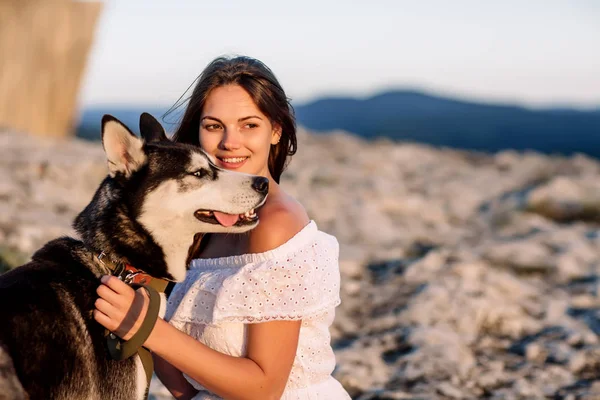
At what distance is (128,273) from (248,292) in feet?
1.80

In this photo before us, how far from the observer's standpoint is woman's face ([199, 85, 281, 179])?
3430 mm

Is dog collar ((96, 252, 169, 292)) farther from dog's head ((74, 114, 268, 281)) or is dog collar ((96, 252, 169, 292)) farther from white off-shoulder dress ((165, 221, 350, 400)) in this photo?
white off-shoulder dress ((165, 221, 350, 400))

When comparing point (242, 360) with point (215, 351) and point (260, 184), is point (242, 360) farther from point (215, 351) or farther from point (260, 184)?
point (260, 184)

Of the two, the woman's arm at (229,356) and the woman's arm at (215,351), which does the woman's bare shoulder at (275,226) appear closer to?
the woman's arm at (229,356)

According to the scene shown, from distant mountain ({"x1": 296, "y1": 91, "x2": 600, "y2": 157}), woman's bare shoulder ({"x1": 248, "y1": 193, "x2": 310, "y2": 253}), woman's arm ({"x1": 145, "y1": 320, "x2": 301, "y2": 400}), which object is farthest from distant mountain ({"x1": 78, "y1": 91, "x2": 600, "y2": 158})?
woman's arm ({"x1": 145, "y1": 320, "x2": 301, "y2": 400})

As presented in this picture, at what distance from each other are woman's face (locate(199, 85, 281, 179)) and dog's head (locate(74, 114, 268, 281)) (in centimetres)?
20

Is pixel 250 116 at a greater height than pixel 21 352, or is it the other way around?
pixel 250 116

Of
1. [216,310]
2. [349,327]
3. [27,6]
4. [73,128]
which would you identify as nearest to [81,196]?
[349,327]

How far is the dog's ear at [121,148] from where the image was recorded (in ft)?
10.1

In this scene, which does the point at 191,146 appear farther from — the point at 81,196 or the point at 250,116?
the point at 81,196

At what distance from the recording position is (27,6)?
14.1 meters

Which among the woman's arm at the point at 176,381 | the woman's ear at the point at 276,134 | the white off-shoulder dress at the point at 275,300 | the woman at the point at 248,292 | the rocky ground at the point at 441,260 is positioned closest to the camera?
the woman at the point at 248,292

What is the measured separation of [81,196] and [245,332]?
20.5 ft

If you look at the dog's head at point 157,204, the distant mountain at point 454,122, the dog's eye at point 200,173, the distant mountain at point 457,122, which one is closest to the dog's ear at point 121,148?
the dog's head at point 157,204
